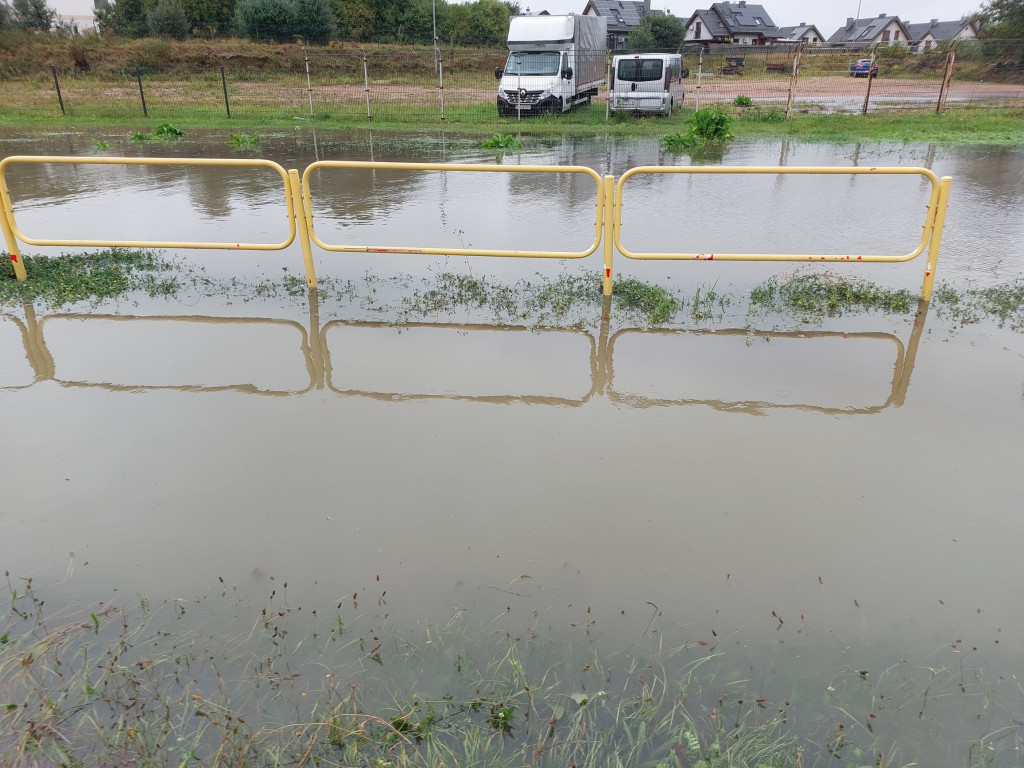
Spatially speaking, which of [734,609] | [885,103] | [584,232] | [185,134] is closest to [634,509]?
[734,609]

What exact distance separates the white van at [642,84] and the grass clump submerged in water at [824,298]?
54.0 ft

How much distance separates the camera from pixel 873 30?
74.9 meters

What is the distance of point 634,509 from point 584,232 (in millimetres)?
5743

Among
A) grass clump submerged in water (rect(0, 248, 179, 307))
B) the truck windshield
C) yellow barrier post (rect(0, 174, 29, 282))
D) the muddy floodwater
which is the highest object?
the truck windshield

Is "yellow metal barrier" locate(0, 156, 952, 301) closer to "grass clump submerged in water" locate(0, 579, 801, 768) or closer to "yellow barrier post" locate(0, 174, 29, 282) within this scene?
"yellow barrier post" locate(0, 174, 29, 282)

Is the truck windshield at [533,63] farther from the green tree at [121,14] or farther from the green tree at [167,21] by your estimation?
the green tree at [121,14]

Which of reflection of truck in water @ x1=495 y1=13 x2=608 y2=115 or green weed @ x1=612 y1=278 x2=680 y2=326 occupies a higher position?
reflection of truck in water @ x1=495 y1=13 x2=608 y2=115

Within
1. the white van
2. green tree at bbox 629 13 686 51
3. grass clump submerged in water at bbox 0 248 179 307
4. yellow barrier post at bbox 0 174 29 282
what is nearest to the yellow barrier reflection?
grass clump submerged in water at bbox 0 248 179 307

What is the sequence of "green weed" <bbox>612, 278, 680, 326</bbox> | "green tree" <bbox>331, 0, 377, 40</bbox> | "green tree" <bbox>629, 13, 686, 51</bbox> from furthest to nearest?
1. "green tree" <bbox>629, 13, 686, 51</bbox>
2. "green tree" <bbox>331, 0, 377, 40</bbox>
3. "green weed" <bbox>612, 278, 680, 326</bbox>

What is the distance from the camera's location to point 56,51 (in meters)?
34.2

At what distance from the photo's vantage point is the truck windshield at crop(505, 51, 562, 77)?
71.2 ft

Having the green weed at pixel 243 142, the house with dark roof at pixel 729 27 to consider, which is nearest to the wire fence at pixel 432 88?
the green weed at pixel 243 142

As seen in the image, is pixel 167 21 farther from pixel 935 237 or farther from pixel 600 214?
pixel 935 237

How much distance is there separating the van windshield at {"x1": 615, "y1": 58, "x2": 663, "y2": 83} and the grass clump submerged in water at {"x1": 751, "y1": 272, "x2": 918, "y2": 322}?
1679 cm
